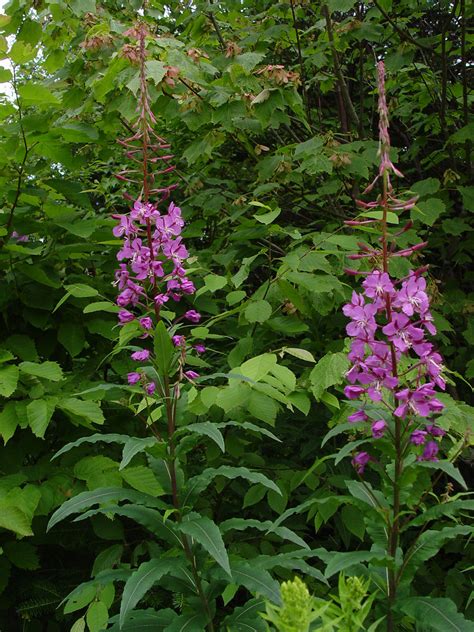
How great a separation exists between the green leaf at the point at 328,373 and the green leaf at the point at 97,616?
1112 mm

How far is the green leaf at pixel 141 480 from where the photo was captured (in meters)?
2.32

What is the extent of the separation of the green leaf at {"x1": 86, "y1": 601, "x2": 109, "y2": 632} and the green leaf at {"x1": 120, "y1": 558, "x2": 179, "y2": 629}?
724 mm

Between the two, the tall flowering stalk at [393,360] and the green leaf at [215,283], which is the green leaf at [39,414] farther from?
the tall flowering stalk at [393,360]

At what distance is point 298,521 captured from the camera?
3232mm

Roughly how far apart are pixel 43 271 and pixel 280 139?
180 cm

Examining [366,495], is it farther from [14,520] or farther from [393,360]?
[14,520]

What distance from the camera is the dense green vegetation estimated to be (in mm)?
1837

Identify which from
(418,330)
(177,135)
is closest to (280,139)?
(177,135)

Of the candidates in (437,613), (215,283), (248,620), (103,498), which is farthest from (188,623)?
(215,283)

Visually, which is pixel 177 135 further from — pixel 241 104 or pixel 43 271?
pixel 43 271

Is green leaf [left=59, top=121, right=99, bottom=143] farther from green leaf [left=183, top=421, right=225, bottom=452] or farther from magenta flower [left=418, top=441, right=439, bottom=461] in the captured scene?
magenta flower [left=418, top=441, right=439, bottom=461]

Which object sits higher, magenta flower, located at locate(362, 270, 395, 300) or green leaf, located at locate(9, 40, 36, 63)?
green leaf, located at locate(9, 40, 36, 63)

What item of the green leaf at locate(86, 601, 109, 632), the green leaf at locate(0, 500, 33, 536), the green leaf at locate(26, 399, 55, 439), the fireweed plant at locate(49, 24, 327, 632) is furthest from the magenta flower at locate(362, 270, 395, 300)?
the green leaf at locate(86, 601, 109, 632)

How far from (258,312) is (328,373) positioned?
0.46 metres
